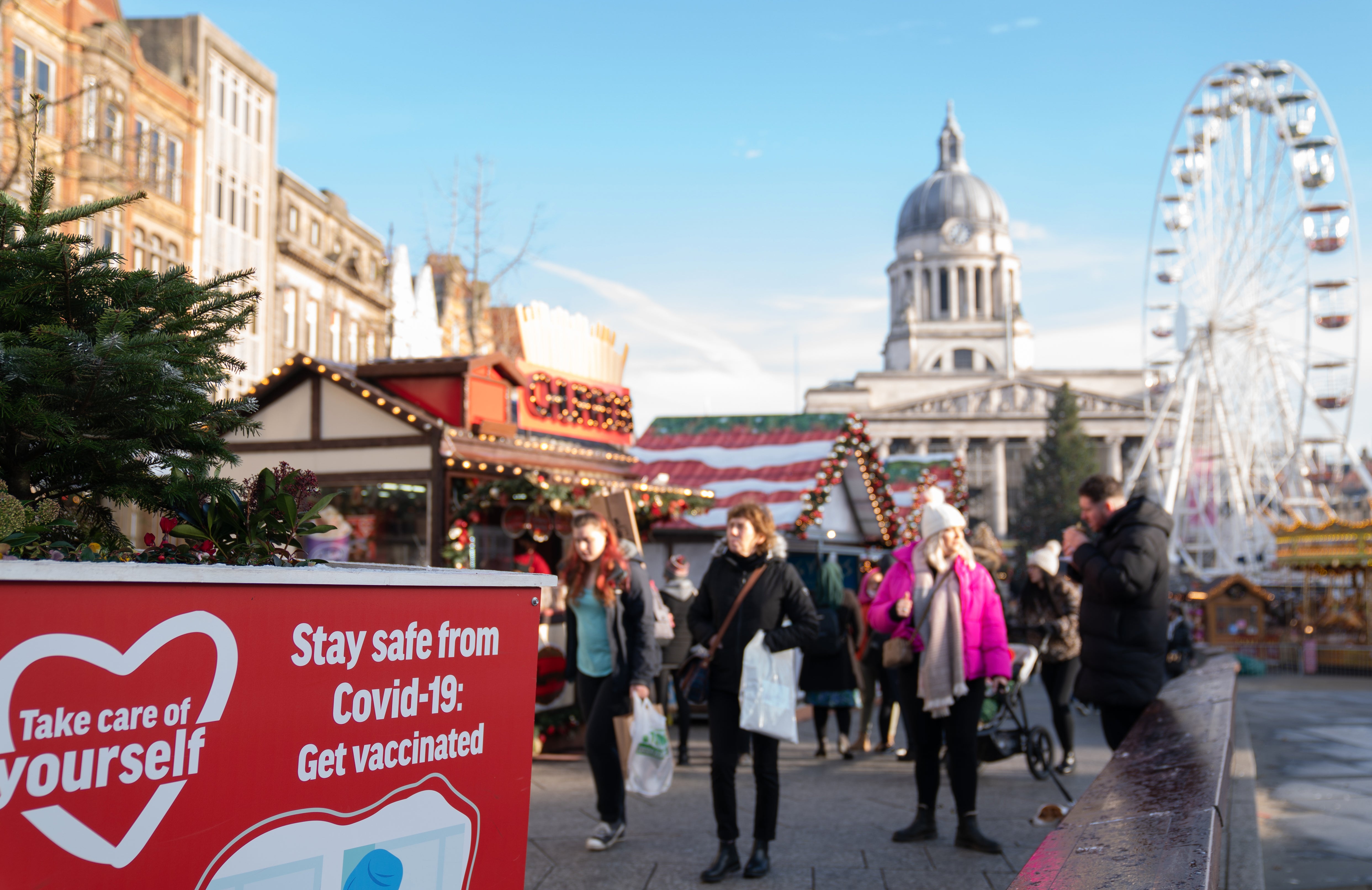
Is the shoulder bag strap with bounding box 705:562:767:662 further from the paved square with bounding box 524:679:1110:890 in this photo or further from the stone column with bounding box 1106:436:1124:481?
the stone column with bounding box 1106:436:1124:481

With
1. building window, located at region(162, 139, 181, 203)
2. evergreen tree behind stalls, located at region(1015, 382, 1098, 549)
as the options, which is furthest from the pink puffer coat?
evergreen tree behind stalls, located at region(1015, 382, 1098, 549)

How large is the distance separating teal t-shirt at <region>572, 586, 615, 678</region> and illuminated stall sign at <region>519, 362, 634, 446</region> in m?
5.58

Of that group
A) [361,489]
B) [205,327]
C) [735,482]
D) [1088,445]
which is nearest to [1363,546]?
[735,482]

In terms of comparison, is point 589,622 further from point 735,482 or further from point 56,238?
point 735,482

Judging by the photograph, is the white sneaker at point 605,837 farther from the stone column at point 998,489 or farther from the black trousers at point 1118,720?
the stone column at point 998,489

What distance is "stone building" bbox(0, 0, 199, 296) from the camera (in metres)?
21.9

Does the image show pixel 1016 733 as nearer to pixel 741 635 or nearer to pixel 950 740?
pixel 950 740

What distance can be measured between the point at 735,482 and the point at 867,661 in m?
4.05

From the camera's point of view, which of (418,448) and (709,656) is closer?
(709,656)

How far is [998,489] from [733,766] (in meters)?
85.7

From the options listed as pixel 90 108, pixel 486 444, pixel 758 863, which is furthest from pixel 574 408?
pixel 90 108

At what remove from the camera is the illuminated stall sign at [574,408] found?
1224 cm

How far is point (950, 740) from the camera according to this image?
6352mm

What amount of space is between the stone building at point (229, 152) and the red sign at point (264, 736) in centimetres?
2708
